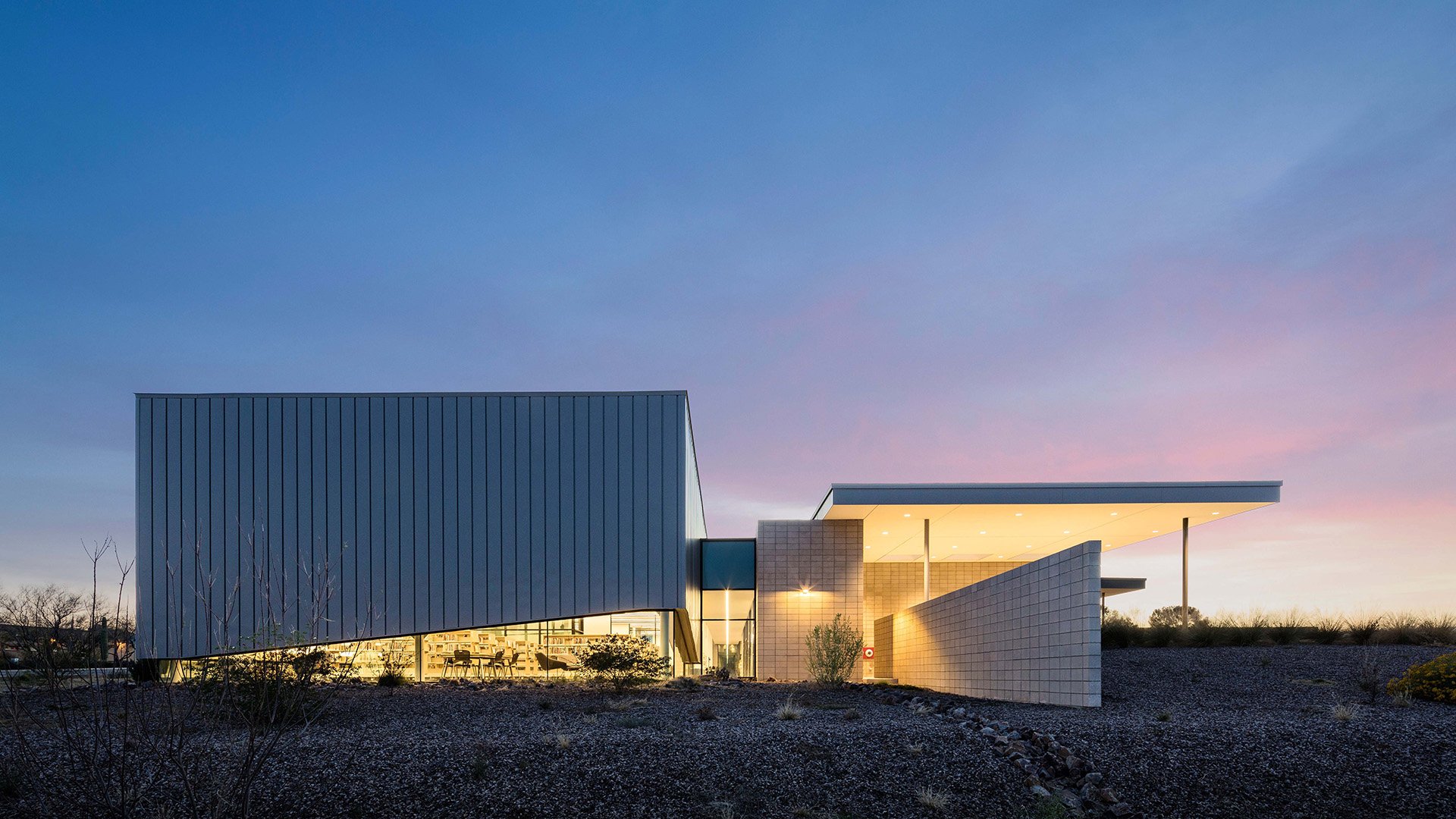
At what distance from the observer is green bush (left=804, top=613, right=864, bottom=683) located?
58.9ft

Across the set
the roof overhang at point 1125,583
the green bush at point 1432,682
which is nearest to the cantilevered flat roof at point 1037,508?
the roof overhang at point 1125,583

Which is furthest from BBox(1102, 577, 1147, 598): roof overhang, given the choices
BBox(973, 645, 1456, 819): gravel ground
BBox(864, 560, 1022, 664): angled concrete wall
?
BBox(973, 645, 1456, 819): gravel ground

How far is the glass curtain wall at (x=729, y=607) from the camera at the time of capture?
22.5 metres

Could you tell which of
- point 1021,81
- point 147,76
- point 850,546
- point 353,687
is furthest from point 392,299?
point 1021,81

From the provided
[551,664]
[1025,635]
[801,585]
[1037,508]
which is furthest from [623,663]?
[1037,508]

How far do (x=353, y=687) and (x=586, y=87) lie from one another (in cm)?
1361

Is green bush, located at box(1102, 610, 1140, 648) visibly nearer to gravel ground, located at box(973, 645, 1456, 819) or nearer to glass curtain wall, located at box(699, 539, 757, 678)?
gravel ground, located at box(973, 645, 1456, 819)

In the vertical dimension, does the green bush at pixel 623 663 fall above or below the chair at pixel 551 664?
above

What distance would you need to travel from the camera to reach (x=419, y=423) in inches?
781

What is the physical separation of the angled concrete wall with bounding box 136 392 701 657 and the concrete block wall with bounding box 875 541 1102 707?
5.79 meters

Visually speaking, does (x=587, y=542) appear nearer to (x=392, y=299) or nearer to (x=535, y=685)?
(x=535, y=685)

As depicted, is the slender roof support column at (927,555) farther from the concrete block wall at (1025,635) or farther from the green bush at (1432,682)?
the green bush at (1432,682)

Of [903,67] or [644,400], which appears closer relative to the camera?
[903,67]

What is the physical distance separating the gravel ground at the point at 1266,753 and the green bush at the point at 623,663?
6.53m
